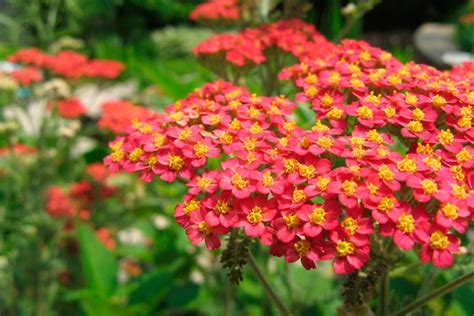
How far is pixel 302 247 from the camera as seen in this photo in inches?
34.5

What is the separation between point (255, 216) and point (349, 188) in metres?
0.15

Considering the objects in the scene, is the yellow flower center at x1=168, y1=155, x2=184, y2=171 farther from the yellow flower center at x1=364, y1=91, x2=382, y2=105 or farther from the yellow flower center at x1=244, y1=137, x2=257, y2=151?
the yellow flower center at x1=364, y1=91, x2=382, y2=105

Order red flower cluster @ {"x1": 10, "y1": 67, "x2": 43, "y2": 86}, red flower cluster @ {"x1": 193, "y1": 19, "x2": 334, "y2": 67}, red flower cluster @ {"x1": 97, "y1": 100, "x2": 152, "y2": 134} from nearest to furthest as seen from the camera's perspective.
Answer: red flower cluster @ {"x1": 193, "y1": 19, "x2": 334, "y2": 67}
red flower cluster @ {"x1": 97, "y1": 100, "x2": 152, "y2": 134}
red flower cluster @ {"x1": 10, "y1": 67, "x2": 43, "y2": 86}

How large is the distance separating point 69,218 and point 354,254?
202 centimetres

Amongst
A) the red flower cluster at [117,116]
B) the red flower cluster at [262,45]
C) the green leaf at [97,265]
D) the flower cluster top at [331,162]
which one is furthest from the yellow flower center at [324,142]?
the red flower cluster at [117,116]

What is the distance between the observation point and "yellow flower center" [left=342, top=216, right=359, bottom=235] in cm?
87

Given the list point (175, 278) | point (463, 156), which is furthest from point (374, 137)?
point (175, 278)

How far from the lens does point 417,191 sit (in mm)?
912

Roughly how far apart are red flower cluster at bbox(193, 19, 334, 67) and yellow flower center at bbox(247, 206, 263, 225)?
65cm

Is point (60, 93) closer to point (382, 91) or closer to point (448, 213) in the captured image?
point (382, 91)

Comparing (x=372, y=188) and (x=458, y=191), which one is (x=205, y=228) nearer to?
(x=372, y=188)

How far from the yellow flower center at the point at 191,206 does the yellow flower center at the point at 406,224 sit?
0.32 metres

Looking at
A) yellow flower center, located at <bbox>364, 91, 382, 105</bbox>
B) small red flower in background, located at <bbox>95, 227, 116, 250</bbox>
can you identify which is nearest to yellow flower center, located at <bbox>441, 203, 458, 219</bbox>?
yellow flower center, located at <bbox>364, 91, 382, 105</bbox>

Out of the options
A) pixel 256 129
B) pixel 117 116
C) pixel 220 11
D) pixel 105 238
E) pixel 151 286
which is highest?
pixel 256 129
